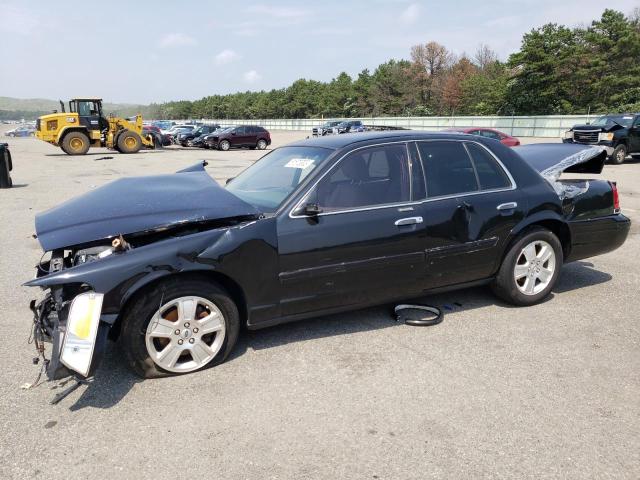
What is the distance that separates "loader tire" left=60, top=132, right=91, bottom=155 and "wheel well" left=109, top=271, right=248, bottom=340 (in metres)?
24.4

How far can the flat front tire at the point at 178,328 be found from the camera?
127 inches

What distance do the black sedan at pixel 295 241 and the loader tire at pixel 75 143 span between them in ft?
75.5

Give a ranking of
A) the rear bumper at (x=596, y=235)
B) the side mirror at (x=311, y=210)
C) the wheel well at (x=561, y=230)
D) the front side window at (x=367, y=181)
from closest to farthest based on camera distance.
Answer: the side mirror at (x=311, y=210)
the front side window at (x=367, y=181)
the wheel well at (x=561, y=230)
the rear bumper at (x=596, y=235)

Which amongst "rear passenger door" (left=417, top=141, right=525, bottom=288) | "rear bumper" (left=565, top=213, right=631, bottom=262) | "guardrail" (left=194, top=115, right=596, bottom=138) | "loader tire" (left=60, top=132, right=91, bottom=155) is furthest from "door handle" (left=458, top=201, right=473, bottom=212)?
"guardrail" (left=194, top=115, right=596, bottom=138)

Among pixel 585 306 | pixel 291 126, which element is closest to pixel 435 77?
pixel 291 126

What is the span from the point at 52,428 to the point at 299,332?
189 cm

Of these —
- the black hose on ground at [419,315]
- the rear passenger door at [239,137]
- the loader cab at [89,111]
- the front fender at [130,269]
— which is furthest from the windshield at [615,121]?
the loader cab at [89,111]

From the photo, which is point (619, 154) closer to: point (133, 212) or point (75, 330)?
point (133, 212)

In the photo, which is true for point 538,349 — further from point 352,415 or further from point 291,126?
point 291,126

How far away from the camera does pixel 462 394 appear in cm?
318

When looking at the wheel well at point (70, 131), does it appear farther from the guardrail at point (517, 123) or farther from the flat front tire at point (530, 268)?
the guardrail at point (517, 123)

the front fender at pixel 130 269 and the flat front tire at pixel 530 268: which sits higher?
the front fender at pixel 130 269

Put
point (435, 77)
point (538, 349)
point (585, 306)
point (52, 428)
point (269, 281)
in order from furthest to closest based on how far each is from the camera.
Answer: point (435, 77), point (585, 306), point (538, 349), point (269, 281), point (52, 428)

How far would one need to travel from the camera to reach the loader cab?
2478 cm
